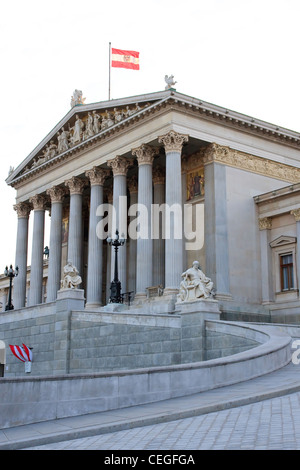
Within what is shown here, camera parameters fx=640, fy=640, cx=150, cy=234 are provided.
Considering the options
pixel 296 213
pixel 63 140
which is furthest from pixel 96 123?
pixel 296 213

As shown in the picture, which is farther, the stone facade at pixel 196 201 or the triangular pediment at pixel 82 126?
the triangular pediment at pixel 82 126

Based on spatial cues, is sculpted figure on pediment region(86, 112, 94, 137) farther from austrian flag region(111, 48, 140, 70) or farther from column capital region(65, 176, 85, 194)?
austrian flag region(111, 48, 140, 70)

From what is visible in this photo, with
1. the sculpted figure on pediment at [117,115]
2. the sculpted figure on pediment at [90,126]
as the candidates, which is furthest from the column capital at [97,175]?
the sculpted figure on pediment at [117,115]

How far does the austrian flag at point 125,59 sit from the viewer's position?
48875 mm

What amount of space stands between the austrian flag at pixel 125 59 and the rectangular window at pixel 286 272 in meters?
18.6

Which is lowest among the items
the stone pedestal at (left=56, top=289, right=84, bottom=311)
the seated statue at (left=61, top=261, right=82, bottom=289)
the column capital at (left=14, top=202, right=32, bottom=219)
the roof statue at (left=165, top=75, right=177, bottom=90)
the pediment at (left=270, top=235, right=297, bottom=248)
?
the stone pedestal at (left=56, top=289, right=84, bottom=311)

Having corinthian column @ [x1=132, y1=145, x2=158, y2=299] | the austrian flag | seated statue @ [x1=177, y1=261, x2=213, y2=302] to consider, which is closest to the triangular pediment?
corinthian column @ [x1=132, y1=145, x2=158, y2=299]

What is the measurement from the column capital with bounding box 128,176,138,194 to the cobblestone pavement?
4020 cm

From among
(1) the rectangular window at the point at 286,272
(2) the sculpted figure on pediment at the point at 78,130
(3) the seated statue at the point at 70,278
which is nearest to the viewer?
(3) the seated statue at the point at 70,278

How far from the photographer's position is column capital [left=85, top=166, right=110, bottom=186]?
4894cm

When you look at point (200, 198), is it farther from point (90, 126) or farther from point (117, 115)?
point (90, 126)

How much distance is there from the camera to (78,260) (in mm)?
50750

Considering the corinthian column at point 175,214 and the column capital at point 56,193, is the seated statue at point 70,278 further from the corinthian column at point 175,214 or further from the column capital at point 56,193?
the column capital at point 56,193

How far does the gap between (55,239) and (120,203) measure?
10.6m
